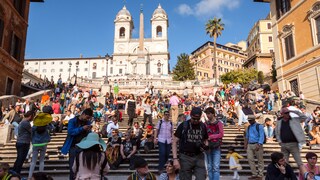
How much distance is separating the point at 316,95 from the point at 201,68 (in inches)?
2915

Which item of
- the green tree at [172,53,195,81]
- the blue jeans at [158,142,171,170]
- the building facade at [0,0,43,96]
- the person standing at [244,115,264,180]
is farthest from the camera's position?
the green tree at [172,53,195,81]

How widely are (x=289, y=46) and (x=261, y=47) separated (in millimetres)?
45047

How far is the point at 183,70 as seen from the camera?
6122 centimetres

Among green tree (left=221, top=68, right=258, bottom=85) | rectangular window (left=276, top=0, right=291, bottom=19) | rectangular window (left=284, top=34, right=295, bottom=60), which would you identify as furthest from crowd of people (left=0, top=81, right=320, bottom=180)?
Answer: green tree (left=221, top=68, right=258, bottom=85)

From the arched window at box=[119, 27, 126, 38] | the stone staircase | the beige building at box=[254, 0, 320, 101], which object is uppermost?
the arched window at box=[119, 27, 126, 38]

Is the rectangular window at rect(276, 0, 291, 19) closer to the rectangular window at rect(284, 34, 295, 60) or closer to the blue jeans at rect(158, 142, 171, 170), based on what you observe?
the rectangular window at rect(284, 34, 295, 60)

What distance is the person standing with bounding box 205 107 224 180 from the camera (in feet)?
18.4

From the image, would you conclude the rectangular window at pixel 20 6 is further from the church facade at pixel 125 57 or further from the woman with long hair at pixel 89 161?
the church facade at pixel 125 57

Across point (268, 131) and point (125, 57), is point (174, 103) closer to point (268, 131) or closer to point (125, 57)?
point (268, 131)

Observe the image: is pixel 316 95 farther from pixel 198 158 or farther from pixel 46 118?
pixel 46 118

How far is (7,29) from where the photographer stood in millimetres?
19031

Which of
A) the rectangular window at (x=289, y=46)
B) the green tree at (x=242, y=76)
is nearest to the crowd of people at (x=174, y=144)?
the rectangular window at (x=289, y=46)

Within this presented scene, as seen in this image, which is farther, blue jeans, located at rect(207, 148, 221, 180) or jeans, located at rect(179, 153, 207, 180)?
blue jeans, located at rect(207, 148, 221, 180)

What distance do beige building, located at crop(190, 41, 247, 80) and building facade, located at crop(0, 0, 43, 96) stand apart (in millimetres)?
71090
